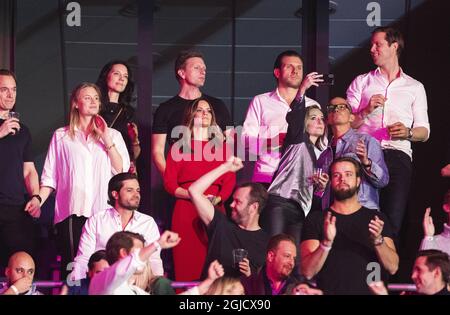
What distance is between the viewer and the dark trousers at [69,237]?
7.39 m

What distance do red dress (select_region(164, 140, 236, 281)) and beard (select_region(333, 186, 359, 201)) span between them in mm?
712

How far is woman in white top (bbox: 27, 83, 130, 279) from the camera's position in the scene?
7.42 meters

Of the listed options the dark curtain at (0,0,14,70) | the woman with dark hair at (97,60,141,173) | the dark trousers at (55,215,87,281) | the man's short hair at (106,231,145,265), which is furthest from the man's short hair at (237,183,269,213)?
the dark curtain at (0,0,14,70)

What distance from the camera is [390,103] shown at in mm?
7734

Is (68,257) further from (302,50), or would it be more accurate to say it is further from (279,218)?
(302,50)

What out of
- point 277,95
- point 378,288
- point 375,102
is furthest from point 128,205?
point 375,102

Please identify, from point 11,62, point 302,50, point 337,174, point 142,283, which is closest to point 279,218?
Result: point 337,174

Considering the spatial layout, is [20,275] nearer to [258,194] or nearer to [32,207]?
[32,207]

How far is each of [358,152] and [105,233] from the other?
1794mm

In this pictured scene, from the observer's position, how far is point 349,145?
296 inches

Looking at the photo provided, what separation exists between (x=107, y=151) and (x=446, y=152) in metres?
2.64

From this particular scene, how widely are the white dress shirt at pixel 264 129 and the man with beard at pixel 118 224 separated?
0.85 meters

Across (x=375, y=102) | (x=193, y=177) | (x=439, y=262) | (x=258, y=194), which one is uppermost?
(x=375, y=102)
